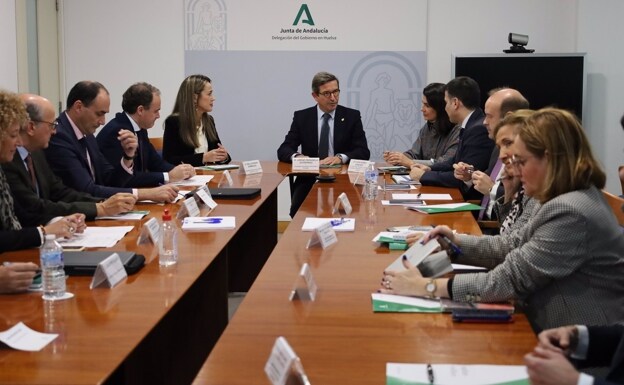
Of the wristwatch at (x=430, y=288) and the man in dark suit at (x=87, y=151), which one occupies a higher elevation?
the man in dark suit at (x=87, y=151)

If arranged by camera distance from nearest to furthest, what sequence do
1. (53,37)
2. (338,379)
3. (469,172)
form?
1. (338,379)
2. (469,172)
3. (53,37)

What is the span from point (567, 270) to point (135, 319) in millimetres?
1225

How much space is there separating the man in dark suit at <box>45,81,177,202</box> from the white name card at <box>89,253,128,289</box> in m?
1.61

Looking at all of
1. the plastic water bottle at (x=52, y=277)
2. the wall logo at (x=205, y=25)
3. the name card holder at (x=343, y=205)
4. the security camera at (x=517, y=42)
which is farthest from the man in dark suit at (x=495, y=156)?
the wall logo at (x=205, y=25)

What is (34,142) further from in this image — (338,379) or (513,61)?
(513,61)

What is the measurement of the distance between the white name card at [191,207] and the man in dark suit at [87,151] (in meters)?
0.29

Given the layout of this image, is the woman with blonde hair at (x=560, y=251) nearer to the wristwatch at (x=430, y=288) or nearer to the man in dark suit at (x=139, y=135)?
the wristwatch at (x=430, y=288)

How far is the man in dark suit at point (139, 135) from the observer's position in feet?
16.0

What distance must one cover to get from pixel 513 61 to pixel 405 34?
1.07m

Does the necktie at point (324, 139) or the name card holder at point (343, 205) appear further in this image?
the necktie at point (324, 139)

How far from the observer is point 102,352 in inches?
72.4

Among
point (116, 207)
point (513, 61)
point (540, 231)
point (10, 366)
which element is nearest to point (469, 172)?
point (116, 207)

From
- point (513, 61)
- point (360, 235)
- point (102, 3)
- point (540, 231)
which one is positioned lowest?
point (360, 235)

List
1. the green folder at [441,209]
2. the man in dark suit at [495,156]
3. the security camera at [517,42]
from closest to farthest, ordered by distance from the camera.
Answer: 1. the green folder at [441,209]
2. the man in dark suit at [495,156]
3. the security camera at [517,42]
